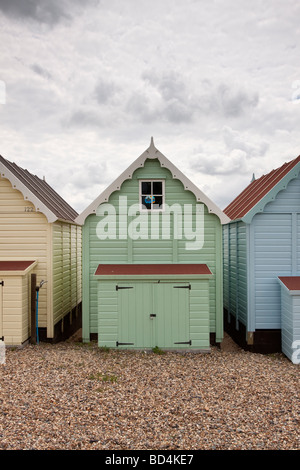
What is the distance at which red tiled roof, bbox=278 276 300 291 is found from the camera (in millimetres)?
11188

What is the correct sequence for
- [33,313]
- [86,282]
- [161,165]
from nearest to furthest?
[161,165]
[33,313]
[86,282]

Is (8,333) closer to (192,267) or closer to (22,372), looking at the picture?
(22,372)

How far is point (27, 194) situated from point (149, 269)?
4.84 metres

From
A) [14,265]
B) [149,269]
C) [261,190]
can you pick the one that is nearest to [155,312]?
[149,269]

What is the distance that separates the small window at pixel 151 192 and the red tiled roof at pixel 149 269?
210 centimetres

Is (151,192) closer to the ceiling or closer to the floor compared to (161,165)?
closer to the floor

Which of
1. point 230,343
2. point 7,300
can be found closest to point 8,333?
point 7,300

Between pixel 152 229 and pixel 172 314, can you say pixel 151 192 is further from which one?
pixel 172 314

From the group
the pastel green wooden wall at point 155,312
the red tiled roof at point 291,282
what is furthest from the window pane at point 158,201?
the red tiled roof at point 291,282

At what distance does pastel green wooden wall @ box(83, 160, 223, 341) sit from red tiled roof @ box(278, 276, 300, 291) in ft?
6.89

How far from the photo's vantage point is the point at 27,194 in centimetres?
1208

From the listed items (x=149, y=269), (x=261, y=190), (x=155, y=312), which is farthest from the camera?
(x=261, y=190)

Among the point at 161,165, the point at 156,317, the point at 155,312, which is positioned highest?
A: the point at 161,165

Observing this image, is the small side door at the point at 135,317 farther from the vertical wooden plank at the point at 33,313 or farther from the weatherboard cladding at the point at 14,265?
the weatherboard cladding at the point at 14,265
